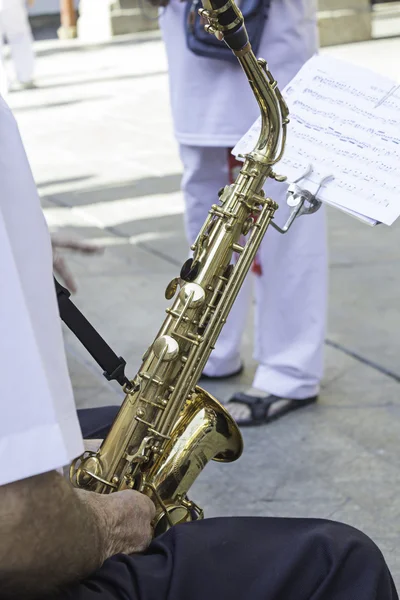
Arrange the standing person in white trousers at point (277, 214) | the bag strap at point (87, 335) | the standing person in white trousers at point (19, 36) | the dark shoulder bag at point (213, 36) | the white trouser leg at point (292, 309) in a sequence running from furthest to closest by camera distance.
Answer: the standing person in white trousers at point (19, 36) < the white trouser leg at point (292, 309) < the standing person in white trousers at point (277, 214) < the dark shoulder bag at point (213, 36) < the bag strap at point (87, 335)

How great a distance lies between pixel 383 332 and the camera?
3896 mm

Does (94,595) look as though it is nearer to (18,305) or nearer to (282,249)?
(18,305)

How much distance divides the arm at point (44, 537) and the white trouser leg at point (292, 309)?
1.83 m

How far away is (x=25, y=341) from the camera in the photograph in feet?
3.75

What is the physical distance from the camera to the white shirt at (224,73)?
287 centimetres

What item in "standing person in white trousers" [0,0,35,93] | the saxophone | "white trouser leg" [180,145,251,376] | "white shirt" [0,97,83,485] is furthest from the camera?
"standing person in white trousers" [0,0,35,93]

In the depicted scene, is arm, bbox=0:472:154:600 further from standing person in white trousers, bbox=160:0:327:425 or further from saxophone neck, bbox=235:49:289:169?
standing person in white trousers, bbox=160:0:327:425

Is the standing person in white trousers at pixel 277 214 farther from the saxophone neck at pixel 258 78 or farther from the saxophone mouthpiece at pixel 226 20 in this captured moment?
the saxophone mouthpiece at pixel 226 20

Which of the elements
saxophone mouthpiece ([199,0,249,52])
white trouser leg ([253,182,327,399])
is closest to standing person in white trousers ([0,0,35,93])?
white trouser leg ([253,182,327,399])

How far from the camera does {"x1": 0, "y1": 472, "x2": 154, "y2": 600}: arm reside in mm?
1162

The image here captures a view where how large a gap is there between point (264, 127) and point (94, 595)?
3.73 ft

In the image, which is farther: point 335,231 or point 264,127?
point 335,231

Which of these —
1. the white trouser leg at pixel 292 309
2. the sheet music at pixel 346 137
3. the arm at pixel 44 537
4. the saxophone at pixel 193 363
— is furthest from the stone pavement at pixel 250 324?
the arm at pixel 44 537

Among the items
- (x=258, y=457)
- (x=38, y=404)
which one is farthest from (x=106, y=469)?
(x=258, y=457)
